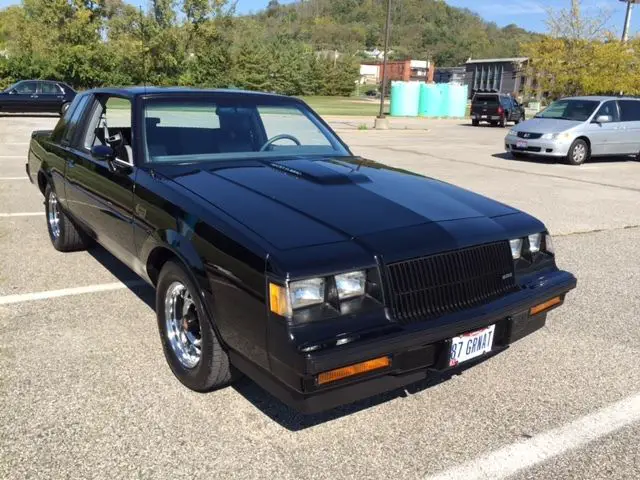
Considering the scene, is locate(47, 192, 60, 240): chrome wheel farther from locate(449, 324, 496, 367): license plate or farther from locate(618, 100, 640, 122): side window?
locate(618, 100, 640, 122): side window

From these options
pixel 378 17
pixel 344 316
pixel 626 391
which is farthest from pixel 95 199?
pixel 378 17

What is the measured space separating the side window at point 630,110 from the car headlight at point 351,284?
1484cm

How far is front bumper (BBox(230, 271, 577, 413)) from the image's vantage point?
94.4 inches

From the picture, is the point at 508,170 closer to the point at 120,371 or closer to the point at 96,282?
the point at 96,282

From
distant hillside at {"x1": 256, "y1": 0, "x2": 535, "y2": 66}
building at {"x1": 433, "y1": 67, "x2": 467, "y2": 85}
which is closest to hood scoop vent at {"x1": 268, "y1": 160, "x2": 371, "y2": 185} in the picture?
building at {"x1": 433, "y1": 67, "x2": 467, "y2": 85}

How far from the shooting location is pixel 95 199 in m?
4.31

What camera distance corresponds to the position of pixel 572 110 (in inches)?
585

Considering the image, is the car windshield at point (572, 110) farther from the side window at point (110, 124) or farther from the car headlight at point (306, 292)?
the car headlight at point (306, 292)

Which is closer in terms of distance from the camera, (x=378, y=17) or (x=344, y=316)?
(x=344, y=316)

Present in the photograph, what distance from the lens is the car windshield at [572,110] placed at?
14.6 meters

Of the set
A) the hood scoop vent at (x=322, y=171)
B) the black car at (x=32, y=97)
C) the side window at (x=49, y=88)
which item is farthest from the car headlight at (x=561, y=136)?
the side window at (x=49, y=88)

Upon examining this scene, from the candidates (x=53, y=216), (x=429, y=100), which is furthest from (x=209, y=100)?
(x=429, y=100)

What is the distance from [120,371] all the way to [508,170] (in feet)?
36.7

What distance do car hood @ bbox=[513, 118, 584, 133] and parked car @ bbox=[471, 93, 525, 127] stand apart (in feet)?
53.0
